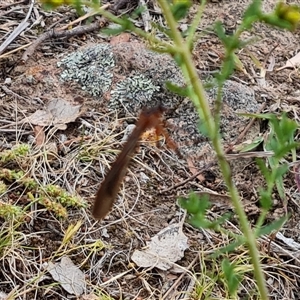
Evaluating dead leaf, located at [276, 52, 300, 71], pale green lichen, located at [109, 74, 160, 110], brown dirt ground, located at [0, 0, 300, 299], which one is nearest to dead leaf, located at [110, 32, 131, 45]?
brown dirt ground, located at [0, 0, 300, 299]

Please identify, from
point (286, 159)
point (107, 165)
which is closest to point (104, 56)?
point (107, 165)

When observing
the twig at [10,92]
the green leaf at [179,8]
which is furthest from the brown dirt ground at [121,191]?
the green leaf at [179,8]

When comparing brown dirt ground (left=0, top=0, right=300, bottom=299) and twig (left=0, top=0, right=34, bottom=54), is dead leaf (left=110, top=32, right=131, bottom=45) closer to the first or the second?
brown dirt ground (left=0, top=0, right=300, bottom=299)

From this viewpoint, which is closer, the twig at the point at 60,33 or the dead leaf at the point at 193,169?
the dead leaf at the point at 193,169

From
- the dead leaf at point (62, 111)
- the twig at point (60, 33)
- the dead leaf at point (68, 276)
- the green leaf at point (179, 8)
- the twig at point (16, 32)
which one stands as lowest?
the dead leaf at point (68, 276)

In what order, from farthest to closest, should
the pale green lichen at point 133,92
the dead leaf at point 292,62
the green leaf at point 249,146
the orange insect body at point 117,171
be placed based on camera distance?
the dead leaf at point 292,62, the pale green lichen at point 133,92, the green leaf at point 249,146, the orange insect body at point 117,171

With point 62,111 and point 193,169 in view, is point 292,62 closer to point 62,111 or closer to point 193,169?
point 193,169

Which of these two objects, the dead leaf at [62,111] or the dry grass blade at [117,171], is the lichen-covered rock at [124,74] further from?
the dry grass blade at [117,171]
